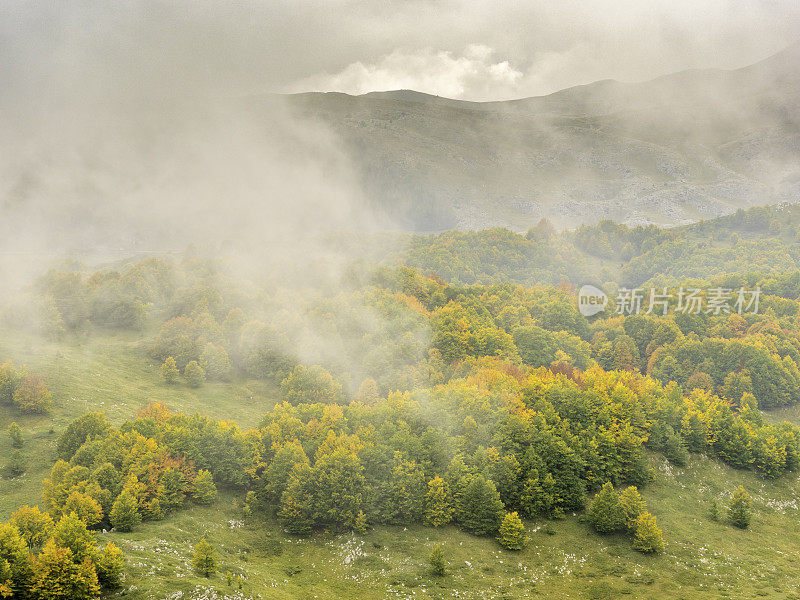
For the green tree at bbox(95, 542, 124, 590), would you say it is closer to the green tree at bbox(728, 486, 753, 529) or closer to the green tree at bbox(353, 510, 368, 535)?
the green tree at bbox(353, 510, 368, 535)

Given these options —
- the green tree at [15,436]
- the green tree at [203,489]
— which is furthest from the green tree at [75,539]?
the green tree at [15,436]

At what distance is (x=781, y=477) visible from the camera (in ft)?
247

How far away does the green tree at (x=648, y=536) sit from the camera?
178 feet

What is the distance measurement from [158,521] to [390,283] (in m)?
102

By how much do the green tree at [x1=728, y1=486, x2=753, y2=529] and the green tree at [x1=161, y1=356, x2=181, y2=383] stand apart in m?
89.8

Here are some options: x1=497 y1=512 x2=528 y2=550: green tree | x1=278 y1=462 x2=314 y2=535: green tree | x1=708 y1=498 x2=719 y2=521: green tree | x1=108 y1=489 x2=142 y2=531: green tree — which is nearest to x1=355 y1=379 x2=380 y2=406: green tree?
x1=278 y1=462 x2=314 y2=535: green tree

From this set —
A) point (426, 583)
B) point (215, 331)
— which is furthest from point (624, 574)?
point (215, 331)

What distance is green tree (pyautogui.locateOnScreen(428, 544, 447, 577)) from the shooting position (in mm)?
48500

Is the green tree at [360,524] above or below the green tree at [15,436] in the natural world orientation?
below

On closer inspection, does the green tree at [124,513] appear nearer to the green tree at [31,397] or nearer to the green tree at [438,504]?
the green tree at [438,504]

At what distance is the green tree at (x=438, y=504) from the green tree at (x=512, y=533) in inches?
245

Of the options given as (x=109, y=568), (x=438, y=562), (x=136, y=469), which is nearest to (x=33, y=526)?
(x=109, y=568)

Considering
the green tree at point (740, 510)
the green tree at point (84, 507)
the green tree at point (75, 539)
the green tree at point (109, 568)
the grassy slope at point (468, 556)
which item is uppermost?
the green tree at point (75, 539)

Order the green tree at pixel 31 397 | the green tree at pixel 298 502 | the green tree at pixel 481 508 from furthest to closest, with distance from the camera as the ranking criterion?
the green tree at pixel 31 397 → the green tree at pixel 481 508 → the green tree at pixel 298 502
